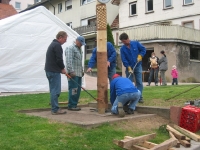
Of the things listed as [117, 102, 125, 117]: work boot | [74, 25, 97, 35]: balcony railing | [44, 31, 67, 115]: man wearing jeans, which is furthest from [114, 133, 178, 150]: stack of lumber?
[74, 25, 97, 35]: balcony railing

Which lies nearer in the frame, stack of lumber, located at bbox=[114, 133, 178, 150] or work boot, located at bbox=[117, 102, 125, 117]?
stack of lumber, located at bbox=[114, 133, 178, 150]

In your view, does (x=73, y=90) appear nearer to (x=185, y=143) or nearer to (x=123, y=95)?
(x=123, y=95)

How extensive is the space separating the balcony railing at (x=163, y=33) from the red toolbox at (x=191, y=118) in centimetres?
2021

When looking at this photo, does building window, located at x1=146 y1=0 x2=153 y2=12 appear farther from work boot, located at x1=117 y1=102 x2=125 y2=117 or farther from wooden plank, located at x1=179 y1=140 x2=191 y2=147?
wooden plank, located at x1=179 y1=140 x2=191 y2=147

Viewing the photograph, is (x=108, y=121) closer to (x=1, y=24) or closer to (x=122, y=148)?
(x=122, y=148)

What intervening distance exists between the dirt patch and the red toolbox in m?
0.47

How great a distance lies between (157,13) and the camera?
32.1 m

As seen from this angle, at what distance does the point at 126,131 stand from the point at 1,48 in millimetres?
9713

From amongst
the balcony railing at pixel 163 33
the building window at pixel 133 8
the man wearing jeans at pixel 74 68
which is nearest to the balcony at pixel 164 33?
the balcony railing at pixel 163 33

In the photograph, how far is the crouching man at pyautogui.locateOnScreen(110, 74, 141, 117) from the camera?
6751mm

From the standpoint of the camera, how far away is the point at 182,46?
2672cm

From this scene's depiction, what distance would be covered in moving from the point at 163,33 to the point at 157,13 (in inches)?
260

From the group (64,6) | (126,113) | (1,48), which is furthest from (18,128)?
(64,6)

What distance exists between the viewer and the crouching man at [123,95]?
675cm
